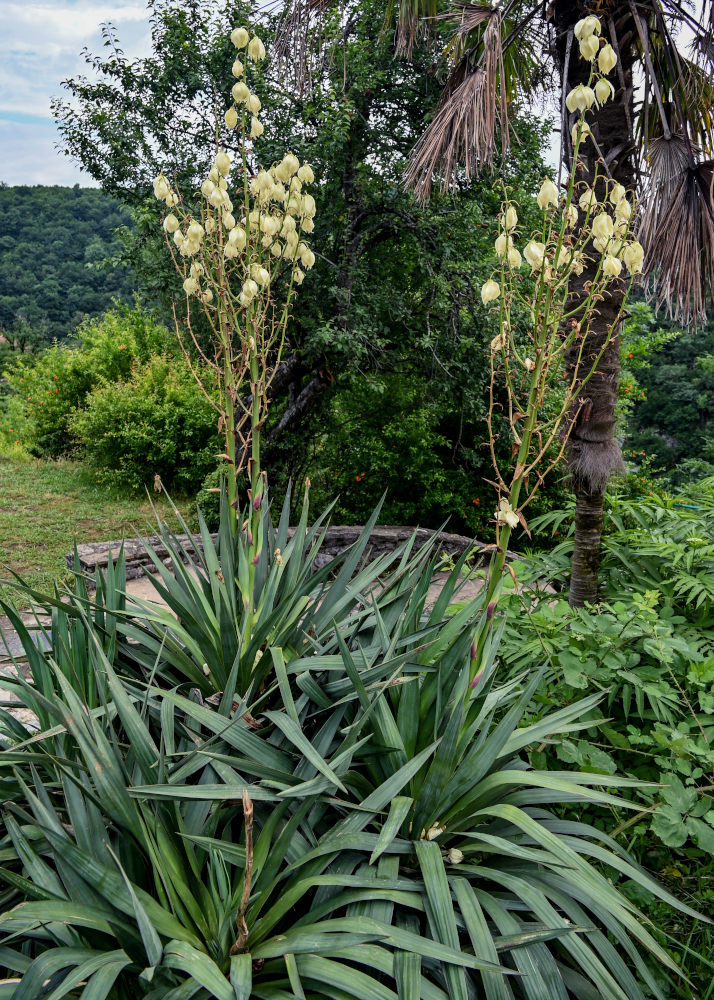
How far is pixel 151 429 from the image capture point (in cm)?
988

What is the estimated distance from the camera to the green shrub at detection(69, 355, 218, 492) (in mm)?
9789

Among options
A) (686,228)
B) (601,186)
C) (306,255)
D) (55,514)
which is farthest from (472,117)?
(55,514)

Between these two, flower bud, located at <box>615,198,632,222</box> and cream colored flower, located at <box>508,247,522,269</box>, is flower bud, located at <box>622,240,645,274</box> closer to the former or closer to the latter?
flower bud, located at <box>615,198,632,222</box>

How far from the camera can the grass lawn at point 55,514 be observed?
727 centimetres

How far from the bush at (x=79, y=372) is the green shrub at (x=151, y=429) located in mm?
1084

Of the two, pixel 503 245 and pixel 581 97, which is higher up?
pixel 581 97

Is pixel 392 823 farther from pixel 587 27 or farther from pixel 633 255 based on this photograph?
pixel 587 27

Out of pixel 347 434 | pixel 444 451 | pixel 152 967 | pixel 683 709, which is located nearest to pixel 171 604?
pixel 152 967

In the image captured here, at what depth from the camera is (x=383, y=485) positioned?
752 cm

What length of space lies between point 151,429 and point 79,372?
321cm

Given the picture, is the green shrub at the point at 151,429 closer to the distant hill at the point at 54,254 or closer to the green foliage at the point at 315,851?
the green foliage at the point at 315,851

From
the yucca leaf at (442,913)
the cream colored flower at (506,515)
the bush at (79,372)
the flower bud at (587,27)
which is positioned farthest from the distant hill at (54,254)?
the yucca leaf at (442,913)

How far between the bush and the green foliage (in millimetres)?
10172

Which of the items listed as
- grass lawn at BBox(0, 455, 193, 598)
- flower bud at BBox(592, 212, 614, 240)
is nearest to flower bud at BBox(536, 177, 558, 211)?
flower bud at BBox(592, 212, 614, 240)
